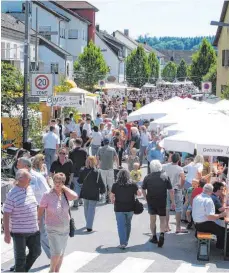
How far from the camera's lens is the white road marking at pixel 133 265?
10.0m

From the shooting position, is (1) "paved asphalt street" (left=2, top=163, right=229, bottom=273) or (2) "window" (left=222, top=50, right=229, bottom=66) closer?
(1) "paved asphalt street" (left=2, top=163, right=229, bottom=273)

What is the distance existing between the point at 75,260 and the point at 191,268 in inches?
73.9

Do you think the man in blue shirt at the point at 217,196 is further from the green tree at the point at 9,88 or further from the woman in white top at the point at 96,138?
the woman in white top at the point at 96,138

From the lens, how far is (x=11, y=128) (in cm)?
2278

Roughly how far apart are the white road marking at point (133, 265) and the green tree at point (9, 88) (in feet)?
33.4

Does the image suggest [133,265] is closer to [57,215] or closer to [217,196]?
[57,215]

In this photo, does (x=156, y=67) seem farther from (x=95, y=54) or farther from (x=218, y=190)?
(x=218, y=190)

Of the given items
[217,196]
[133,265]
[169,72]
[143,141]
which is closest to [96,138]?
[143,141]

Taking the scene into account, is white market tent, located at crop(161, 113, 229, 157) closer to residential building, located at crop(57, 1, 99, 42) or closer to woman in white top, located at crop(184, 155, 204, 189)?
woman in white top, located at crop(184, 155, 204, 189)

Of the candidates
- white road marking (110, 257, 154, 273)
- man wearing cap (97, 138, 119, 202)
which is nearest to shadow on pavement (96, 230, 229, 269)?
white road marking (110, 257, 154, 273)

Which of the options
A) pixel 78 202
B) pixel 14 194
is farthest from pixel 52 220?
pixel 78 202

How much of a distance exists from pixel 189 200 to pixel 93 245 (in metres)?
2.71

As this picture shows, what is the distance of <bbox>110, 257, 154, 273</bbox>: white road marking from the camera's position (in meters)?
10.0

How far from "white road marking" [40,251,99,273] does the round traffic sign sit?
426 inches
